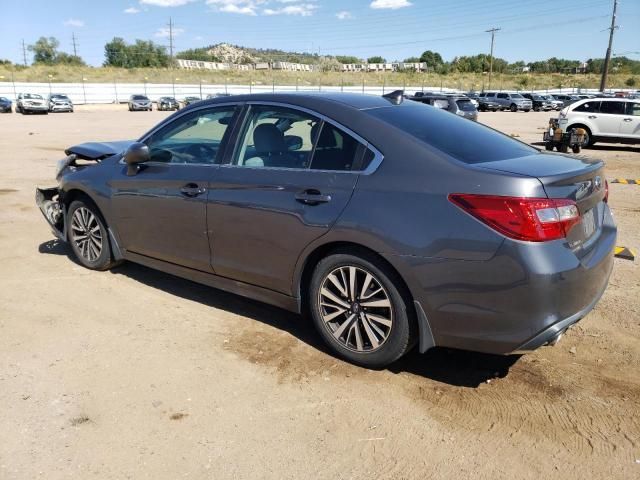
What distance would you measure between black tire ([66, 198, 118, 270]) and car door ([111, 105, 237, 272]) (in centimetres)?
37

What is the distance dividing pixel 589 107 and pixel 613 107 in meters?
0.71

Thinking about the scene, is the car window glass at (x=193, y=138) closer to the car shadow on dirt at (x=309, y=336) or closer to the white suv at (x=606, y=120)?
the car shadow on dirt at (x=309, y=336)

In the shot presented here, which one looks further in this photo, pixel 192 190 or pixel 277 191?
pixel 192 190

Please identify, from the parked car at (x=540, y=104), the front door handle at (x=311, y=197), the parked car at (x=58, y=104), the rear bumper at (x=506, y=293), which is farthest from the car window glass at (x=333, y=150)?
the parked car at (x=540, y=104)

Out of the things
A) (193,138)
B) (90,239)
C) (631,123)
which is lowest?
(90,239)

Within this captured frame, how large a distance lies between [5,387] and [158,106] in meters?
50.7

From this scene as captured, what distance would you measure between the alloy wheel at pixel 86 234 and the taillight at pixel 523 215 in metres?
3.65

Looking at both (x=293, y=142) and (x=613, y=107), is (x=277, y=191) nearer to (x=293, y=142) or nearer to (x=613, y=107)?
(x=293, y=142)

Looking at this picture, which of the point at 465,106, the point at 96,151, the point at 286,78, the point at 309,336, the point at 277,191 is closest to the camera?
the point at 277,191

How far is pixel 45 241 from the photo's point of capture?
6.54 meters

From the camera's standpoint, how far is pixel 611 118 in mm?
18234

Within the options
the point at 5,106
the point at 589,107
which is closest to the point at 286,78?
the point at 5,106

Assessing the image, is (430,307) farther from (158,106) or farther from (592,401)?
(158,106)

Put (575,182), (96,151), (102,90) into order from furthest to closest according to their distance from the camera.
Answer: (102,90) < (96,151) < (575,182)
